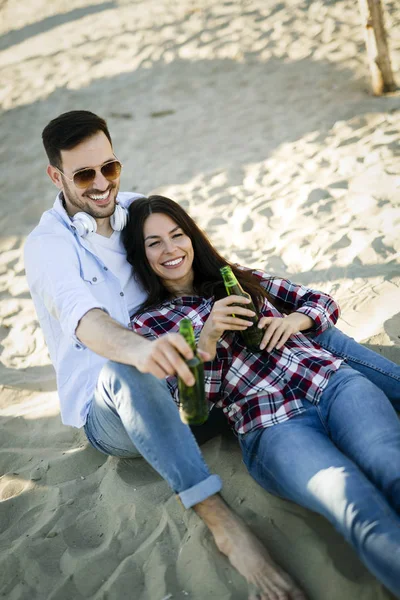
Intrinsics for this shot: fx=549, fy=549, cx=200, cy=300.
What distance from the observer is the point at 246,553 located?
84.7 inches

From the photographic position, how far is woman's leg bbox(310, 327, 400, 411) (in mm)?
2809

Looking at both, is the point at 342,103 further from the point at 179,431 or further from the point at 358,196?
the point at 179,431

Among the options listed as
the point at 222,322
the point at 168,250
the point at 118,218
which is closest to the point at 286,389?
the point at 222,322

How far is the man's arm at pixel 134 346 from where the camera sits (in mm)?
2074

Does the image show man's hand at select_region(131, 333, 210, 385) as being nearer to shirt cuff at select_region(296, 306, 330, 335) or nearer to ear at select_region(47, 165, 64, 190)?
shirt cuff at select_region(296, 306, 330, 335)

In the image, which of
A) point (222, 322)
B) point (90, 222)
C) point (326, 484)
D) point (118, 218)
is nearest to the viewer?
point (326, 484)

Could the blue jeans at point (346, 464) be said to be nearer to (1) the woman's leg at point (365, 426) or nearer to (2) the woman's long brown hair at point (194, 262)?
(1) the woman's leg at point (365, 426)

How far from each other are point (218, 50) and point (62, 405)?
750 cm

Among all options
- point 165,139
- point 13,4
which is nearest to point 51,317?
point 165,139

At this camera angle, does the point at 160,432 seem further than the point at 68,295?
No

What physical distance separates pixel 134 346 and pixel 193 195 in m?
4.22

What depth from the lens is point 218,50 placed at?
8.74 metres

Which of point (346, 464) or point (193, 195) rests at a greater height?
point (346, 464)

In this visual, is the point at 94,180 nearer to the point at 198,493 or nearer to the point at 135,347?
the point at 135,347
